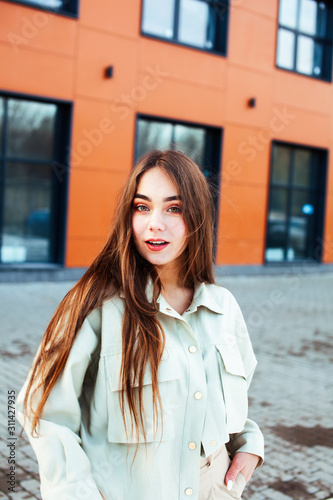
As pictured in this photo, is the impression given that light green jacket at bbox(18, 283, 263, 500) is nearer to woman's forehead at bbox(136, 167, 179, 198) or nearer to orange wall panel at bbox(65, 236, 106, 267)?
woman's forehead at bbox(136, 167, 179, 198)

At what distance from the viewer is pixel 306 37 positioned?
16625mm

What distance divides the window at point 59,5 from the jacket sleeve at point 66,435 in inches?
431

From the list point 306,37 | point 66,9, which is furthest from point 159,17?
point 306,37

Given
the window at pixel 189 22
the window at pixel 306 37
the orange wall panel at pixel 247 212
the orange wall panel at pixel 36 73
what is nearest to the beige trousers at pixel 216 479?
the orange wall panel at pixel 36 73

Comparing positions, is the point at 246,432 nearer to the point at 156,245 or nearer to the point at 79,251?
the point at 156,245

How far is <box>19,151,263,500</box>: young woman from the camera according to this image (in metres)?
1.59

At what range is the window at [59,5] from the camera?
36.8ft

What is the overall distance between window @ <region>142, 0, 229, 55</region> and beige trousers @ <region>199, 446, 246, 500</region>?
12300 millimetres

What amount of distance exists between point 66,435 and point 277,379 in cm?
492

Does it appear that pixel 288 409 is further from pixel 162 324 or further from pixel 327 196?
pixel 327 196

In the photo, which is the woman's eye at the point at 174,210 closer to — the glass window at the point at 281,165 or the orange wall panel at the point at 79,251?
the orange wall panel at the point at 79,251

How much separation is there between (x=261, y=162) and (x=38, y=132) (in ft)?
20.8

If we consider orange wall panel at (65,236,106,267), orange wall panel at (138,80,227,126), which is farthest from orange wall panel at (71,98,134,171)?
orange wall panel at (65,236,106,267)

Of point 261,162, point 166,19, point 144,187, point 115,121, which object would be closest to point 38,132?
point 115,121
